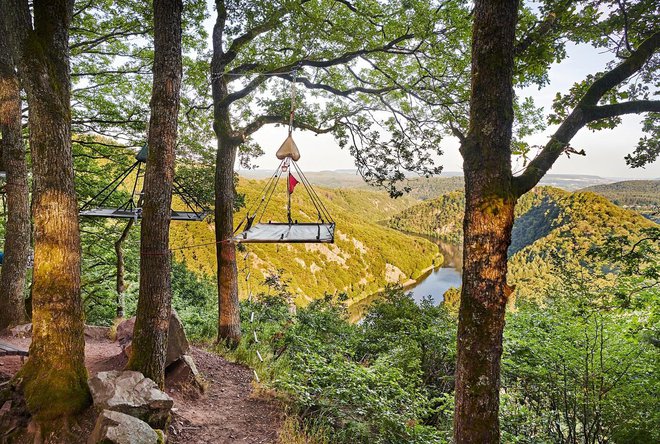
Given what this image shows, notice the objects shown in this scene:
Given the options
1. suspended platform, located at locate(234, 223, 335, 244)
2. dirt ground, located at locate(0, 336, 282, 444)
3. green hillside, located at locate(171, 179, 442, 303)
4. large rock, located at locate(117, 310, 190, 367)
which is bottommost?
green hillside, located at locate(171, 179, 442, 303)

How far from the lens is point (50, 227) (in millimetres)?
3164

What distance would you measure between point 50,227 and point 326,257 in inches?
1863

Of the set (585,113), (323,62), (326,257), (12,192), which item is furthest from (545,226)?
(326,257)

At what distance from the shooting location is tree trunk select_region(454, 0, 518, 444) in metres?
2.59

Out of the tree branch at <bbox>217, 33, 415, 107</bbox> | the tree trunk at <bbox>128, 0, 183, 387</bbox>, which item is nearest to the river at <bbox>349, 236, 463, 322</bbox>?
the tree branch at <bbox>217, 33, 415, 107</bbox>

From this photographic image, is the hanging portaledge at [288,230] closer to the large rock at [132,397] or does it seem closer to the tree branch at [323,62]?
the tree branch at [323,62]

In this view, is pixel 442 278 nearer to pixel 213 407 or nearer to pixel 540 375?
pixel 540 375

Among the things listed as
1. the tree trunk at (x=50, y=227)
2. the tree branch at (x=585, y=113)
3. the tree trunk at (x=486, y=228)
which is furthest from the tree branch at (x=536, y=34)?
the tree trunk at (x=50, y=227)

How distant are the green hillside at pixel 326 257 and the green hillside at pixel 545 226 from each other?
13.5 metres

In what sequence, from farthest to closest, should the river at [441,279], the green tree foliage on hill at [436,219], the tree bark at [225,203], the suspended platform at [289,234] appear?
the green tree foliage on hill at [436,219]
the river at [441,279]
the tree bark at [225,203]
the suspended platform at [289,234]

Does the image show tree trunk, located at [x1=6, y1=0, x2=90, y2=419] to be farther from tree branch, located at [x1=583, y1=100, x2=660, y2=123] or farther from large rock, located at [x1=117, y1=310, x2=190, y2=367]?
tree branch, located at [x1=583, y1=100, x2=660, y2=123]

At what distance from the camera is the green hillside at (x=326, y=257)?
35.9 metres

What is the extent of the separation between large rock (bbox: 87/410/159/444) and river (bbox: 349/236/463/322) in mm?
34629

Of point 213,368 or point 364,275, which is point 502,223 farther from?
point 364,275
